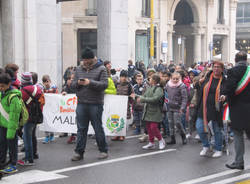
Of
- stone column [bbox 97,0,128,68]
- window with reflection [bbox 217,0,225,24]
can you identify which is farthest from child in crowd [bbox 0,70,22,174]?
window with reflection [bbox 217,0,225,24]

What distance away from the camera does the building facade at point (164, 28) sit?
104ft

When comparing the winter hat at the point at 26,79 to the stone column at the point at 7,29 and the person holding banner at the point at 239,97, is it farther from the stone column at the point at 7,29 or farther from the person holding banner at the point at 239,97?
the stone column at the point at 7,29

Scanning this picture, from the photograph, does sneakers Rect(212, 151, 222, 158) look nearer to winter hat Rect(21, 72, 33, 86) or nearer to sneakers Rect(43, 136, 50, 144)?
winter hat Rect(21, 72, 33, 86)

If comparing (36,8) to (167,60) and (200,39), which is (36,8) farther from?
(200,39)

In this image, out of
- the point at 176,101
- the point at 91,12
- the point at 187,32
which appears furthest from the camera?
the point at 187,32

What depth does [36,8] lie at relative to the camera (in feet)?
55.2

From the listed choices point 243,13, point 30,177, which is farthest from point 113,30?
→ point 243,13

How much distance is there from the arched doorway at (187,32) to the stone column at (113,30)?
2299cm

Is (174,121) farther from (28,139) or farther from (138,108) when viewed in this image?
(28,139)

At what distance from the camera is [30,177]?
7.02 meters

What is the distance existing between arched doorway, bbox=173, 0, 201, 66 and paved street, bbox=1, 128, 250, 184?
32559 millimetres

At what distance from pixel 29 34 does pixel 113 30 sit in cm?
336

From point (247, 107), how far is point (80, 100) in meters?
2.84

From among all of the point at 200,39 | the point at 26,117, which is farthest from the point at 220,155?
the point at 200,39
